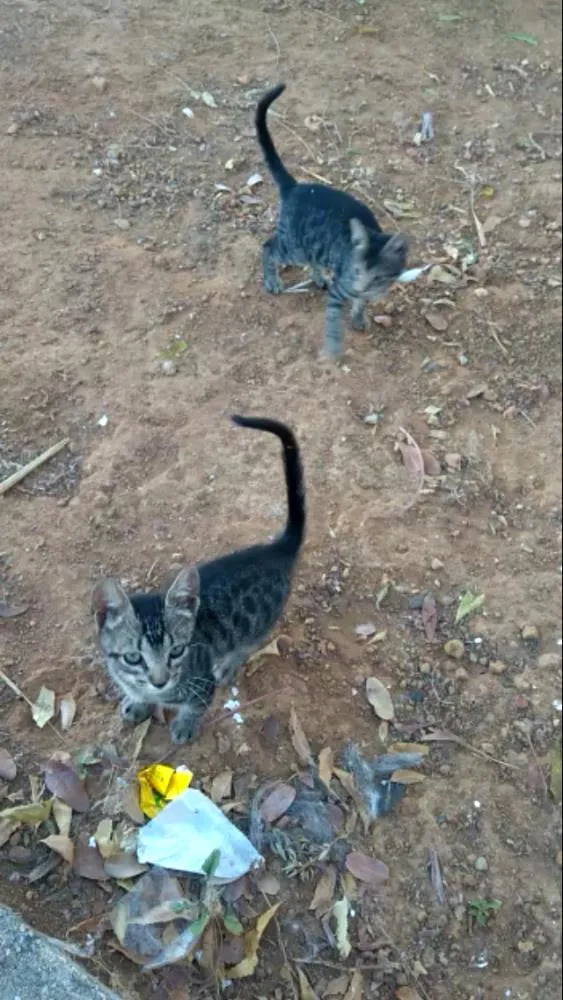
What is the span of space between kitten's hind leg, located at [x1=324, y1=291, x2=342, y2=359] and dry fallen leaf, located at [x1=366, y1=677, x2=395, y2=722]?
766 millimetres

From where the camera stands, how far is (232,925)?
130 cm

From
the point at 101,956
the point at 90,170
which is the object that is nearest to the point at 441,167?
the point at 90,170

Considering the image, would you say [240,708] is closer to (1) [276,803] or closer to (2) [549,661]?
(1) [276,803]

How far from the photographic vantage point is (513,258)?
2.09 m

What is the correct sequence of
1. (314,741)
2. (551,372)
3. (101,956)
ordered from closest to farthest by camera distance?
(101,956)
(314,741)
(551,372)

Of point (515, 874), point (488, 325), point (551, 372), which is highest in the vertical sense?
point (551, 372)

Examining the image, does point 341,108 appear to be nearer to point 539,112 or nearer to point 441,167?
point 441,167

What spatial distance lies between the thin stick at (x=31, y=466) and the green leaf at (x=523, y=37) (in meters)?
1.07

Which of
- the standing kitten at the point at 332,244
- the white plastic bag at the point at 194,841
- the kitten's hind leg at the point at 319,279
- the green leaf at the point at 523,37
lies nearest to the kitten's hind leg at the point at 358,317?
the standing kitten at the point at 332,244

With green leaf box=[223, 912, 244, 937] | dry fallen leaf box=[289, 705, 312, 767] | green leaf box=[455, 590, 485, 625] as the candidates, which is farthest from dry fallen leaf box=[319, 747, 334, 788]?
green leaf box=[455, 590, 485, 625]

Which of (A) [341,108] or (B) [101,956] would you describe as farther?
(A) [341,108]

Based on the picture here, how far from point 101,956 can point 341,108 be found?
1.98 m

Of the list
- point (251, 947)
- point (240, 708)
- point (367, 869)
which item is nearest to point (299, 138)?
point (240, 708)

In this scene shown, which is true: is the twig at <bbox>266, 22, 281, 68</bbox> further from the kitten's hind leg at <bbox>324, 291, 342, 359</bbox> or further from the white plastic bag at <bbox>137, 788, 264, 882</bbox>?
the white plastic bag at <bbox>137, 788, 264, 882</bbox>
